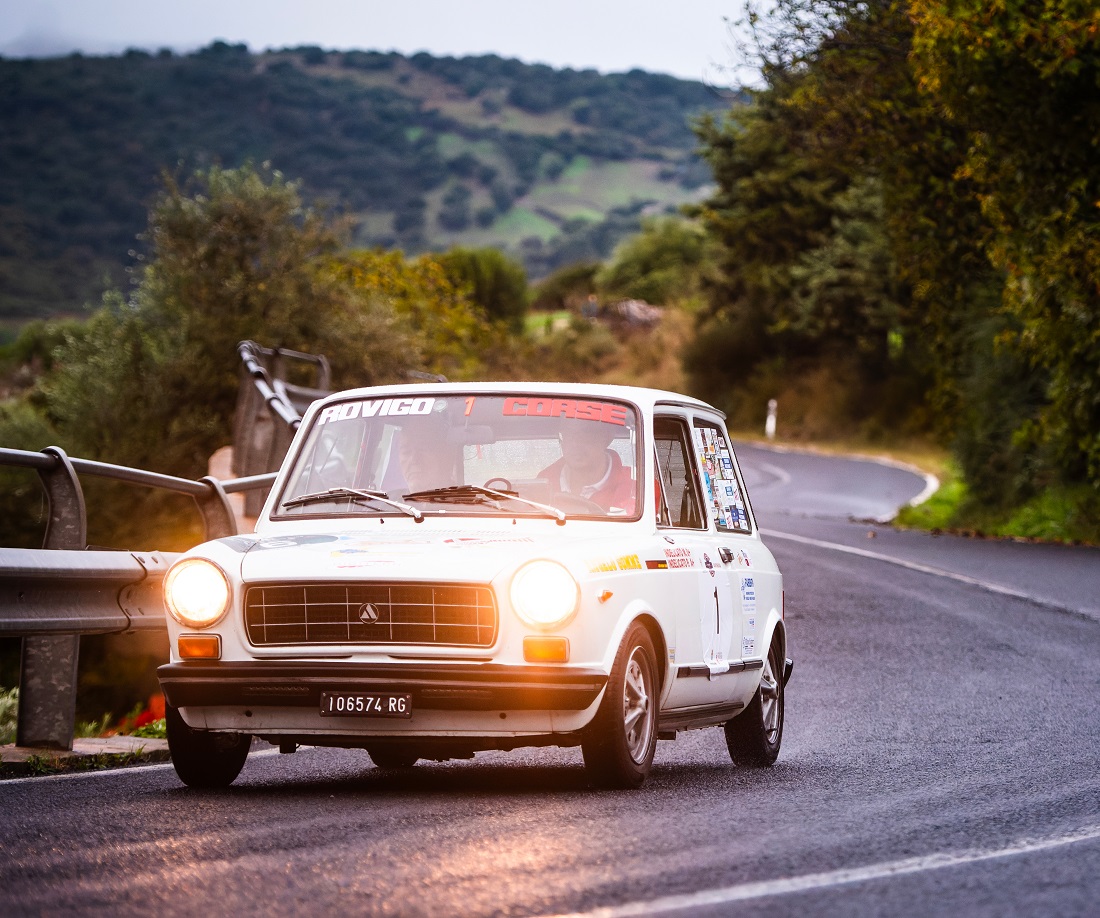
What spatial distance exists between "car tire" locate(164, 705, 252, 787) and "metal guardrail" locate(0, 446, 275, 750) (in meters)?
0.81

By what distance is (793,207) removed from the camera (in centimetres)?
5503

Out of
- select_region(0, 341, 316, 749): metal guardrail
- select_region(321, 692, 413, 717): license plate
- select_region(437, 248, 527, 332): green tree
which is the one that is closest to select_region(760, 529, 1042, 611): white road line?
select_region(0, 341, 316, 749): metal guardrail

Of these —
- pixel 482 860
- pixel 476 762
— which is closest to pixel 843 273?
pixel 476 762

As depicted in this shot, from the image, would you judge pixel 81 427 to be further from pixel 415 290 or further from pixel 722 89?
pixel 415 290

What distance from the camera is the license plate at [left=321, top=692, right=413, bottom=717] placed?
6.70 metres

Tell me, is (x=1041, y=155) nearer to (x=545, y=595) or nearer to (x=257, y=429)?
(x=257, y=429)

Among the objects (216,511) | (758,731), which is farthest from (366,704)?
(216,511)

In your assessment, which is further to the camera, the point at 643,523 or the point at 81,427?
the point at 81,427

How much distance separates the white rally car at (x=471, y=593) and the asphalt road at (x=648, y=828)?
30cm

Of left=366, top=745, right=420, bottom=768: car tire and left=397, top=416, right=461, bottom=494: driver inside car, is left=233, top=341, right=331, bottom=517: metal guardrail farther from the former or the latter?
left=397, top=416, right=461, bottom=494: driver inside car

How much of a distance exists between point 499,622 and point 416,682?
378 millimetres

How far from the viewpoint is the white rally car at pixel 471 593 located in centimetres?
673

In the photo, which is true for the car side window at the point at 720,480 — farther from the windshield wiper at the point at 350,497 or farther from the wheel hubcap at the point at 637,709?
the windshield wiper at the point at 350,497

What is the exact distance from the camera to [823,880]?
5180 millimetres
